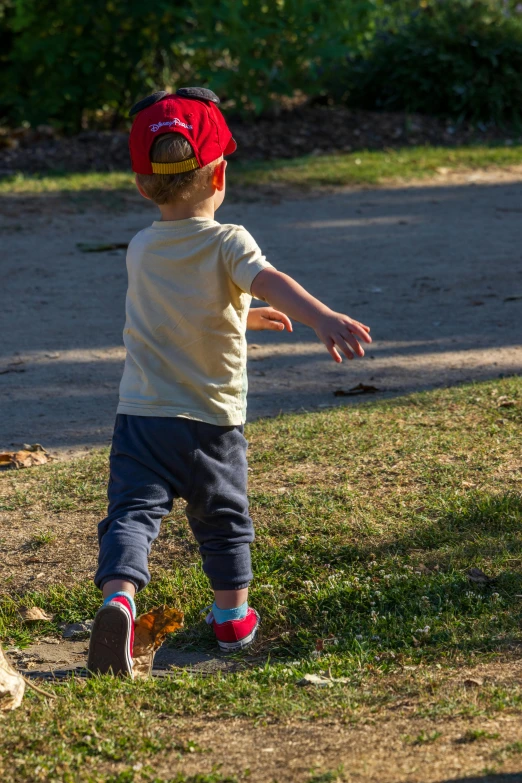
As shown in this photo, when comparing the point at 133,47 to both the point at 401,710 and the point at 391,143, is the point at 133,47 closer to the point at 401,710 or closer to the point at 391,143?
the point at 391,143

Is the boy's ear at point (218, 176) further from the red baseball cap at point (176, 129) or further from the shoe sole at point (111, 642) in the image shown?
the shoe sole at point (111, 642)

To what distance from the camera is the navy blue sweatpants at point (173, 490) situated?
2.78m

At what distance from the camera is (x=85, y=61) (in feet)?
37.4

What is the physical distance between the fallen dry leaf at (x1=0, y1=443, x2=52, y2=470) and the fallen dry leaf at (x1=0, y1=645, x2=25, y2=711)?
1973mm

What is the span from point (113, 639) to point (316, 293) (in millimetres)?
4691

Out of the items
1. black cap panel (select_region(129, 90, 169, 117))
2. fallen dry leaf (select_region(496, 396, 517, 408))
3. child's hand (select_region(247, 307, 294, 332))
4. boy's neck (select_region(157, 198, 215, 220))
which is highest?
black cap panel (select_region(129, 90, 169, 117))

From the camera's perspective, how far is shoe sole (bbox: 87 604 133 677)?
2641 millimetres

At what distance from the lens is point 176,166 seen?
2.77 meters

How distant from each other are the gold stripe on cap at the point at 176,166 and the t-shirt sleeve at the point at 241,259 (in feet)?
0.67

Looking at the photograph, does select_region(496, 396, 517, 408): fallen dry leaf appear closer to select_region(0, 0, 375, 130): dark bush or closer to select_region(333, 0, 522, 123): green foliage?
select_region(0, 0, 375, 130): dark bush

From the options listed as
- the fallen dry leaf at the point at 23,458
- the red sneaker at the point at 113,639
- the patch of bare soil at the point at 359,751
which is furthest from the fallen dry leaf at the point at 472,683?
the fallen dry leaf at the point at 23,458

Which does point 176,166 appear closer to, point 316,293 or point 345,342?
point 345,342

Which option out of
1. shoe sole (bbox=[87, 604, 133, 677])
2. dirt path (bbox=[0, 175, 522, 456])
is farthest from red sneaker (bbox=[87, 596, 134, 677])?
dirt path (bbox=[0, 175, 522, 456])

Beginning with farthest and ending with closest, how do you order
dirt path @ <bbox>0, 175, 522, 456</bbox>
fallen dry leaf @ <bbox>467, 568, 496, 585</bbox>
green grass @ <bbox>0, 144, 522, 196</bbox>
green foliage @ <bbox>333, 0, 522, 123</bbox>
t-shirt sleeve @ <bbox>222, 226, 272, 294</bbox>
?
green foliage @ <bbox>333, 0, 522, 123</bbox>
green grass @ <bbox>0, 144, 522, 196</bbox>
dirt path @ <bbox>0, 175, 522, 456</bbox>
fallen dry leaf @ <bbox>467, 568, 496, 585</bbox>
t-shirt sleeve @ <bbox>222, 226, 272, 294</bbox>
